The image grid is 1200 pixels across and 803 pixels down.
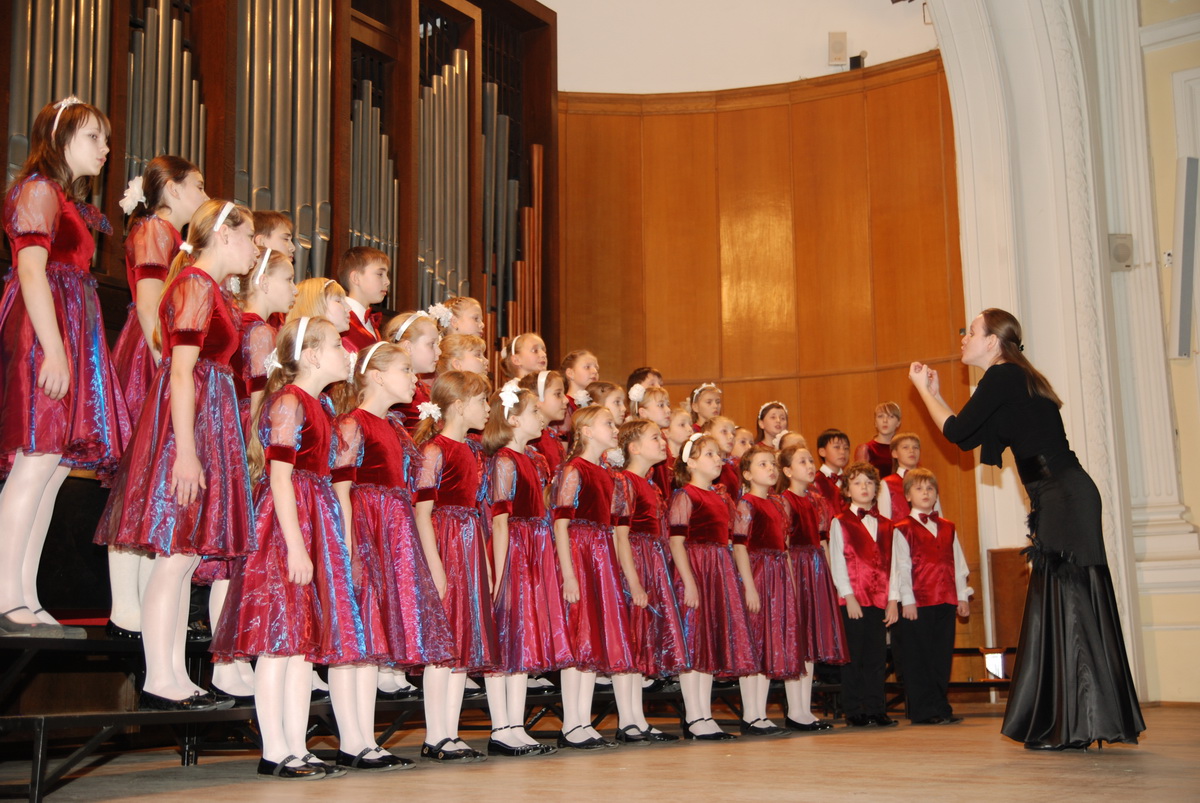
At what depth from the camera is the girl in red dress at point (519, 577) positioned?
4.06m

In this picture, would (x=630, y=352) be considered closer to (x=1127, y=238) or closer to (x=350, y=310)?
(x=1127, y=238)

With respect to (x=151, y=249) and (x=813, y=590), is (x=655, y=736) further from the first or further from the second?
(x=151, y=249)

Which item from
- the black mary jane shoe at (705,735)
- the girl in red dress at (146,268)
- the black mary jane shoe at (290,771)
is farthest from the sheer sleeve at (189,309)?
the black mary jane shoe at (705,735)

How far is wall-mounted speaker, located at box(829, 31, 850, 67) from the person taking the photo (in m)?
8.23

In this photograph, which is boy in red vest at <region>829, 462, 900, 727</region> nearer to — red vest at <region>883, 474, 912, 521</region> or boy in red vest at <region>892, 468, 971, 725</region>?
boy in red vest at <region>892, 468, 971, 725</region>

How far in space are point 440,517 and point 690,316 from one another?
15.2 ft

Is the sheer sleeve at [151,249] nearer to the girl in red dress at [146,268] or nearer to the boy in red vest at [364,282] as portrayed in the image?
the girl in red dress at [146,268]

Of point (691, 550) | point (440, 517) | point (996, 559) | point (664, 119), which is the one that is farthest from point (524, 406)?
point (664, 119)

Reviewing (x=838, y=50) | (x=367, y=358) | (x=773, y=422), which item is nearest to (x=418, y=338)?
(x=367, y=358)

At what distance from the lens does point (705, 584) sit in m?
5.02

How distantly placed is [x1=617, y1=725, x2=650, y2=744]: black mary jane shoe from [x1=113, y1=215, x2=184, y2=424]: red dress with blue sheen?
2.13 m

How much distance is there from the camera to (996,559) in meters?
6.38

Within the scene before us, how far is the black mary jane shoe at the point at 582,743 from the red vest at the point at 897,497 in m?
2.67

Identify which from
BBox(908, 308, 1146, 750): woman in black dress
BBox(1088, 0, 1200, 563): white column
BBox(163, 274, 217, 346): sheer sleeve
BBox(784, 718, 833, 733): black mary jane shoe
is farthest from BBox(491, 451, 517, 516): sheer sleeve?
BBox(1088, 0, 1200, 563): white column
